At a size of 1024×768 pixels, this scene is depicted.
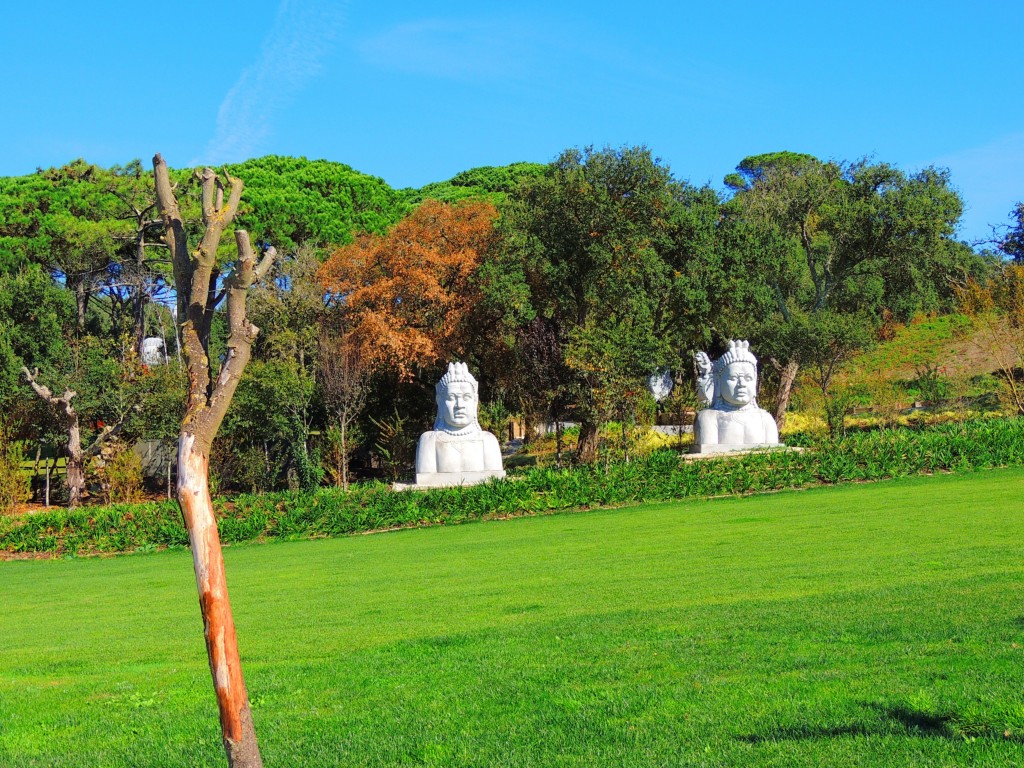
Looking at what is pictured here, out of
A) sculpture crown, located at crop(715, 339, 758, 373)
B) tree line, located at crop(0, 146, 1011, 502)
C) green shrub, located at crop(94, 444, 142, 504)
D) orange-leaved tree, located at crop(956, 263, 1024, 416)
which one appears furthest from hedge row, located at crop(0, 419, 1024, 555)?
orange-leaved tree, located at crop(956, 263, 1024, 416)

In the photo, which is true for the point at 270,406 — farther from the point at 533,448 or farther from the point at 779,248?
the point at 779,248

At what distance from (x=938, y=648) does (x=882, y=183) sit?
1013 inches

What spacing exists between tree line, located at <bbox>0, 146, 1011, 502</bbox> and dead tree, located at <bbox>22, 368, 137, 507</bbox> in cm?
9

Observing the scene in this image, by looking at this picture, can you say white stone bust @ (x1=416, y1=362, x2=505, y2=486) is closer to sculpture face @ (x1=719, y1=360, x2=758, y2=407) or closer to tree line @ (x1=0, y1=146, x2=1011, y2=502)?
tree line @ (x1=0, y1=146, x2=1011, y2=502)

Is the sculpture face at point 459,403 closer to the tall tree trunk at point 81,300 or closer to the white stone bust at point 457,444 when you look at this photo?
the white stone bust at point 457,444

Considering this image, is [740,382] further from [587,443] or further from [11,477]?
[11,477]

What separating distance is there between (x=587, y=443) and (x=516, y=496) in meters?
7.42

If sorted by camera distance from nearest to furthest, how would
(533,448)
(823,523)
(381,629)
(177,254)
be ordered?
(177,254) → (381,629) → (823,523) → (533,448)

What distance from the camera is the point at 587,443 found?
2577 cm

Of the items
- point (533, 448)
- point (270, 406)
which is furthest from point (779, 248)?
point (270, 406)

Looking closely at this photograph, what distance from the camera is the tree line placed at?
25.4 meters

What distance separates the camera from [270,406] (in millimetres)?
25812

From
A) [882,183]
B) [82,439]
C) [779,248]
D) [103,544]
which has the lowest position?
[103,544]

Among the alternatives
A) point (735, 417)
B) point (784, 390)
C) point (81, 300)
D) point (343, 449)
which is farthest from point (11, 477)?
point (784, 390)
